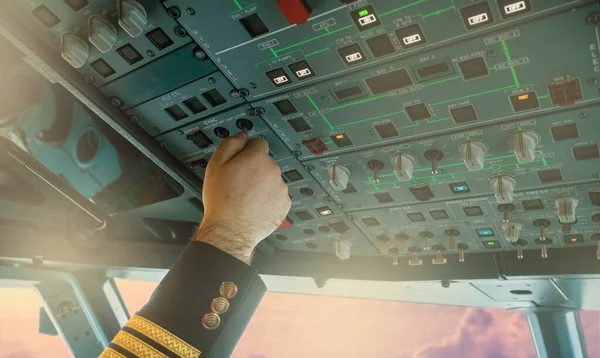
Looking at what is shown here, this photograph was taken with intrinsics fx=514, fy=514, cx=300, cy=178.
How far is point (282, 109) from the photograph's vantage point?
2428 millimetres

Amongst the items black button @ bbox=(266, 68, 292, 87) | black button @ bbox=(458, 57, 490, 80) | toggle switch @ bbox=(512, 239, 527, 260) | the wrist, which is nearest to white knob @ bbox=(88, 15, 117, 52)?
black button @ bbox=(266, 68, 292, 87)

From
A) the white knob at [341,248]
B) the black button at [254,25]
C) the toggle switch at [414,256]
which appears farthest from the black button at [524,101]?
the white knob at [341,248]

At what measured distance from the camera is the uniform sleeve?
118cm

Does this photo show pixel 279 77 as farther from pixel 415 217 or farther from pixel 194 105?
pixel 415 217

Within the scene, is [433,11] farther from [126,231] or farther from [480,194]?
[126,231]

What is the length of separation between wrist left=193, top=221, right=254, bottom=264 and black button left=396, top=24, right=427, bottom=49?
40.4 inches

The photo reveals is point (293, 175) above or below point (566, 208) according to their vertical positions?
below

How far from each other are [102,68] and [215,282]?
1.47 metres

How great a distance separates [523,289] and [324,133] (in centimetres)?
209

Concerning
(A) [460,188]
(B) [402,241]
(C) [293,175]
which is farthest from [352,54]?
(B) [402,241]

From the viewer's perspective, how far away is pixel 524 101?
84.2 inches

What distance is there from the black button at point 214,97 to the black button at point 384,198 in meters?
1.05

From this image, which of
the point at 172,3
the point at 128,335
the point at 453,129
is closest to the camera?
the point at 128,335

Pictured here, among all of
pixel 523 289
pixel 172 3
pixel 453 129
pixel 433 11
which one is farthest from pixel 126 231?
pixel 523 289
